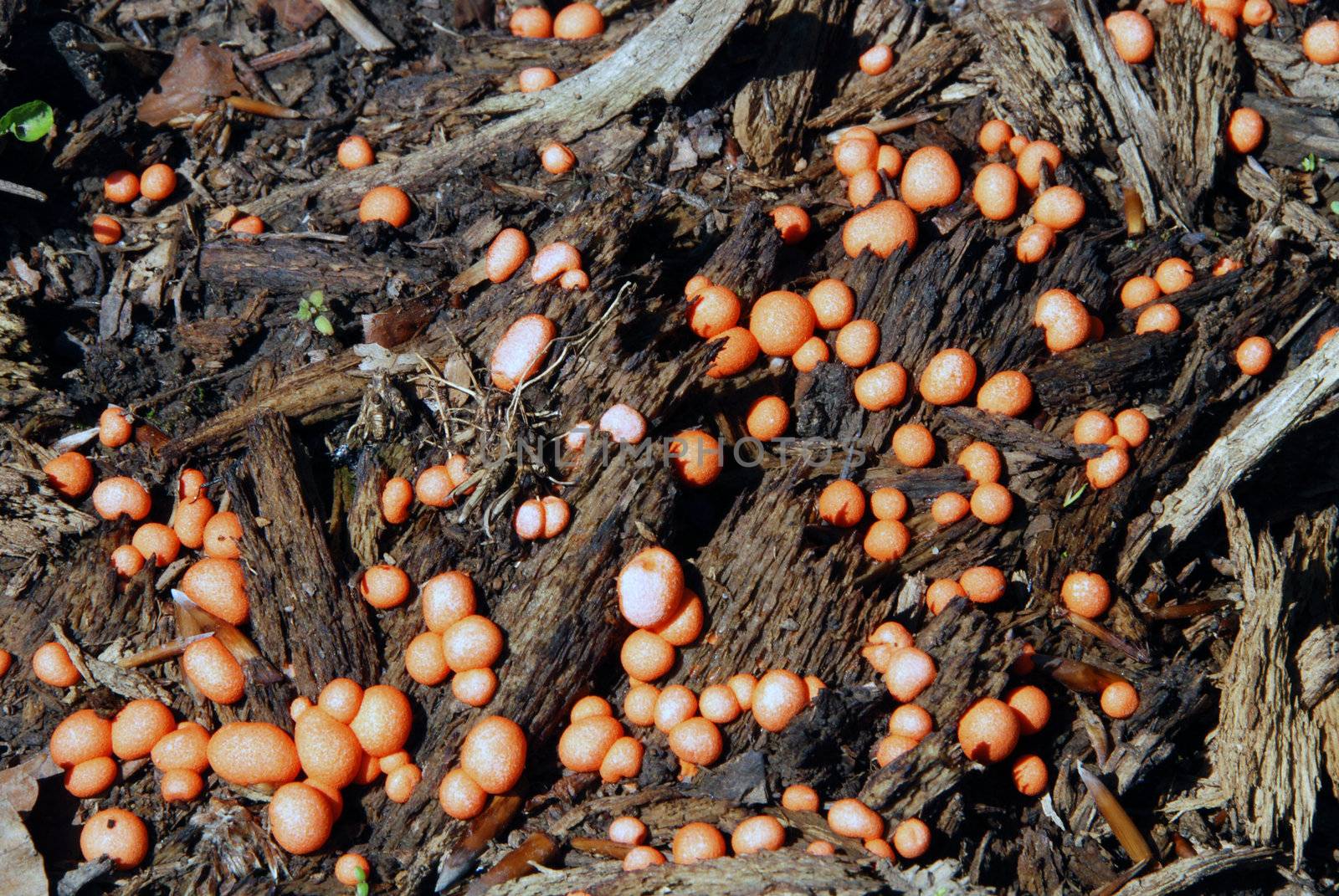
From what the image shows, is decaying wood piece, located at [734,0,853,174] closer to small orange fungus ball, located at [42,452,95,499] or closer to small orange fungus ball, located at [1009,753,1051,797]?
small orange fungus ball, located at [1009,753,1051,797]

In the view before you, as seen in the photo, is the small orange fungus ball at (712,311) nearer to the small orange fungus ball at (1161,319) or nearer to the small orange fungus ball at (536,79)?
the small orange fungus ball at (536,79)

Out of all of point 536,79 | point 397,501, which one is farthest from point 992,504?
point 536,79

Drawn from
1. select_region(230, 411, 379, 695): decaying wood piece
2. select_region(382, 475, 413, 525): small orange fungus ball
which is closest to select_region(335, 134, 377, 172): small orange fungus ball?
select_region(230, 411, 379, 695): decaying wood piece

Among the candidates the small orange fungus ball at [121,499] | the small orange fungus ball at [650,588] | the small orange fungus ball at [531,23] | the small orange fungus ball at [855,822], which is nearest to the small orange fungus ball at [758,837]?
the small orange fungus ball at [855,822]

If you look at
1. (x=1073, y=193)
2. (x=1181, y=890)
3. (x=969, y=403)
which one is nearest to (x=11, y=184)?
(x=969, y=403)

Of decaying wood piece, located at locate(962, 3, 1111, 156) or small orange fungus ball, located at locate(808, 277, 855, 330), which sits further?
decaying wood piece, located at locate(962, 3, 1111, 156)

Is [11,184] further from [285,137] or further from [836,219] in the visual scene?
[836,219]
